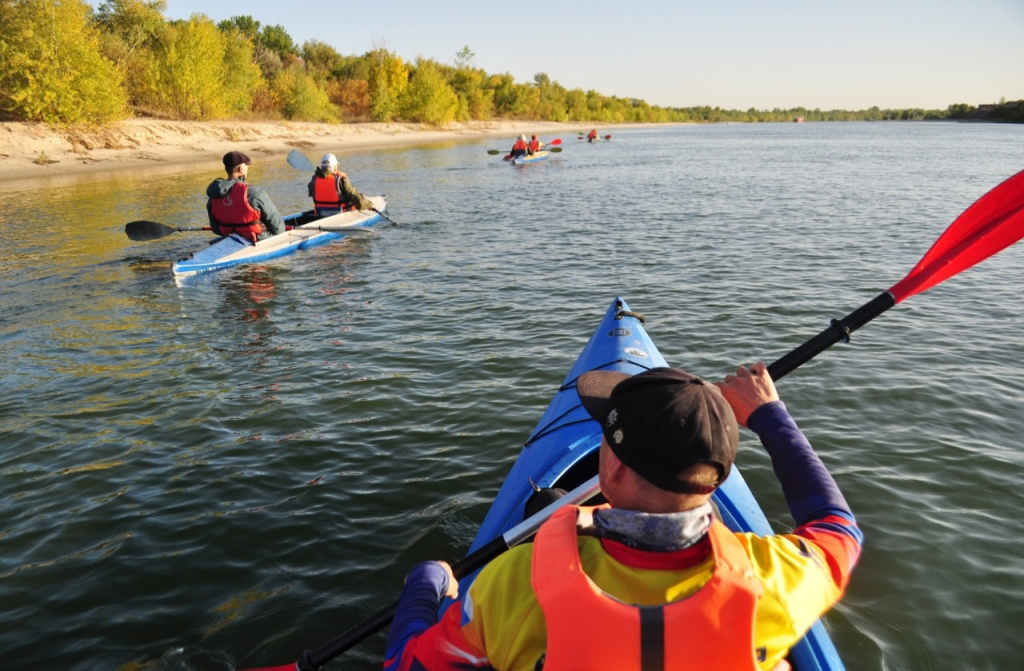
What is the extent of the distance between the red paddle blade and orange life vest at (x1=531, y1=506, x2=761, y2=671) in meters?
2.54

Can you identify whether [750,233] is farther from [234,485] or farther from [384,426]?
[234,485]

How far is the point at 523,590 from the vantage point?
1586 mm

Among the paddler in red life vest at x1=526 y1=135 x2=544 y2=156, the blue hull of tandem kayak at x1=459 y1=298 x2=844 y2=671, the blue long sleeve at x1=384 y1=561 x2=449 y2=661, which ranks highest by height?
the blue long sleeve at x1=384 y1=561 x2=449 y2=661

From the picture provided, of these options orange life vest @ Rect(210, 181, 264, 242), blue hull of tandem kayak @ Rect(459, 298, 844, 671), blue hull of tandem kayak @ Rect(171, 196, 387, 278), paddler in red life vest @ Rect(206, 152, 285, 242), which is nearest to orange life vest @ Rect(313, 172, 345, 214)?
blue hull of tandem kayak @ Rect(171, 196, 387, 278)

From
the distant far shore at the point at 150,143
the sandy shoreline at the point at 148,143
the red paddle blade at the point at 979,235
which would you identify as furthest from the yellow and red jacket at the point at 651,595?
the distant far shore at the point at 150,143

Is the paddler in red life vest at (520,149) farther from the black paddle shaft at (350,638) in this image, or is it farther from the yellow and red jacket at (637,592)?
the yellow and red jacket at (637,592)

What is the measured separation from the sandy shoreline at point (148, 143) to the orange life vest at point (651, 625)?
96.2 feet

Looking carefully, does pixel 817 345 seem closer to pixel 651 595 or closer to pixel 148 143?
pixel 651 595

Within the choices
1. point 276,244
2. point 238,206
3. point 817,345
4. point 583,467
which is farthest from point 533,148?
point 817,345

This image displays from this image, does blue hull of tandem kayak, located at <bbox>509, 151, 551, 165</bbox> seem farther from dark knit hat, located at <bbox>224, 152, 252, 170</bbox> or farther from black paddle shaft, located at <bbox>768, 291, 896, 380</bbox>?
black paddle shaft, located at <bbox>768, 291, 896, 380</bbox>

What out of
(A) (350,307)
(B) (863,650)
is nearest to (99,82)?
(A) (350,307)

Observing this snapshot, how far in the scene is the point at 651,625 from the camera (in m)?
1.45

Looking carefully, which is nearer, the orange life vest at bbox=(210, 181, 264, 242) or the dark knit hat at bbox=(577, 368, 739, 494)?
the dark knit hat at bbox=(577, 368, 739, 494)

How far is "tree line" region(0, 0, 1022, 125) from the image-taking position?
28.5 metres
